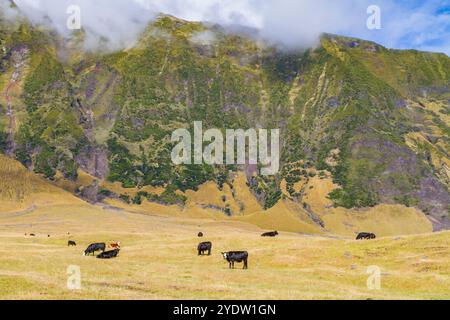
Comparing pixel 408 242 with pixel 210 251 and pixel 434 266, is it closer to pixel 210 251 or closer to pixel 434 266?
pixel 434 266

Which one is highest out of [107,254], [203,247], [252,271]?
[203,247]

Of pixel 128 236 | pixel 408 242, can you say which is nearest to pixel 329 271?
pixel 408 242

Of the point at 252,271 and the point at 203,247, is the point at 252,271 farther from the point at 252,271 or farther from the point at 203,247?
the point at 203,247

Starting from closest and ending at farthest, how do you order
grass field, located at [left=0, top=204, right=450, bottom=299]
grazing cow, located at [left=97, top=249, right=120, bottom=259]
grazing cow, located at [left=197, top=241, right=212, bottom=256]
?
1. grass field, located at [left=0, top=204, right=450, bottom=299]
2. grazing cow, located at [left=97, top=249, right=120, bottom=259]
3. grazing cow, located at [left=197, top=241, right=212, bottom=256]

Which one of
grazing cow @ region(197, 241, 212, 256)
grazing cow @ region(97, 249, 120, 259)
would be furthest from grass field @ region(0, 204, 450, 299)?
grazing cow @ region(97, 249, 120, 259)

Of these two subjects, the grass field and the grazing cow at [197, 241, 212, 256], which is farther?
the grazing cow at [197, 241, 212, 256]

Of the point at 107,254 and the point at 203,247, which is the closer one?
the point at 107,254

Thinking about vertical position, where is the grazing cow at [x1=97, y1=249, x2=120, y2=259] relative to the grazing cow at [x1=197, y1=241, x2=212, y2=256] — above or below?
below

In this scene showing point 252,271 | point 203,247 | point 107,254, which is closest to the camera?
point 252,271

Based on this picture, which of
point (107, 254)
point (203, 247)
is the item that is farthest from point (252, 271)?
point (107, 254)

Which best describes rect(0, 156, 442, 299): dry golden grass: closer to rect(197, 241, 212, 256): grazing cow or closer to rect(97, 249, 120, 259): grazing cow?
rect(97, 249, 120, 259): grazing cow

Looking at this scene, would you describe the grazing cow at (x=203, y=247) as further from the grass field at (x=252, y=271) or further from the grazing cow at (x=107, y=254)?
the grazing cow at (x=107, y=254)
